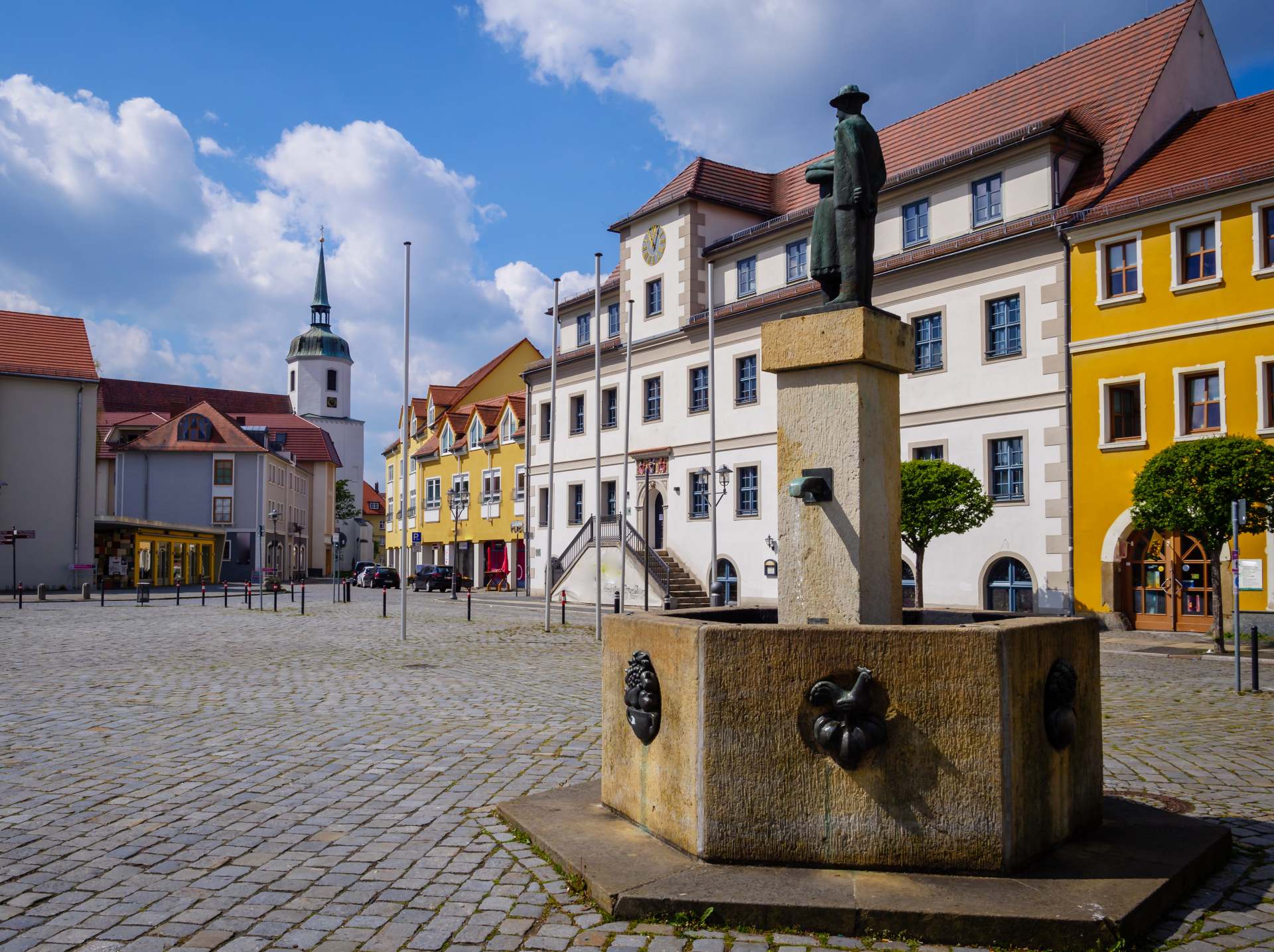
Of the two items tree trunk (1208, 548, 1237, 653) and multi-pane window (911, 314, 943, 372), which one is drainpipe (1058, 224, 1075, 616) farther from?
tree trunk (1208, 548, 1237, 653)

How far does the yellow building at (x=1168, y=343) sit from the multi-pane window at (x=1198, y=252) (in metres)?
0.03

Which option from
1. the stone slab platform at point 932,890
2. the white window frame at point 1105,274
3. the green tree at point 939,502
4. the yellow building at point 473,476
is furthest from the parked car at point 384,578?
the stone slab platform at point 932,890

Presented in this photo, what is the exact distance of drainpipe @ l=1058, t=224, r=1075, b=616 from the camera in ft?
81.3

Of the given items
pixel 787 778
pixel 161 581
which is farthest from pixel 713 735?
pixel 161 581

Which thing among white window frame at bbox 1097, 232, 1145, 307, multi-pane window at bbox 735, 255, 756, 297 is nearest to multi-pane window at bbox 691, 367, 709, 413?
multi-pane window at bbox 735, 255, 756, 297

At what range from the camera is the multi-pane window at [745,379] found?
3344 centimetres

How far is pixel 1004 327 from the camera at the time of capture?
87.2ft

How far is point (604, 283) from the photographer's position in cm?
4162

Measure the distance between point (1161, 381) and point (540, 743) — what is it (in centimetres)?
1911

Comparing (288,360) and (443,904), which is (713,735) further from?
(288,360)

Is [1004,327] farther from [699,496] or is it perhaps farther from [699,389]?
[699,496]

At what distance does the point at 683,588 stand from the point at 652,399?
693 cm

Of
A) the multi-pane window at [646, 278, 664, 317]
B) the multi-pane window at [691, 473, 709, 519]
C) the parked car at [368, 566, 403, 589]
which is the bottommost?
the parked car at [368, 566, 403, 589]

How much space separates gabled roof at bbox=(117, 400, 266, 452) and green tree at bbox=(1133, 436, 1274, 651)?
62242 millimetres
